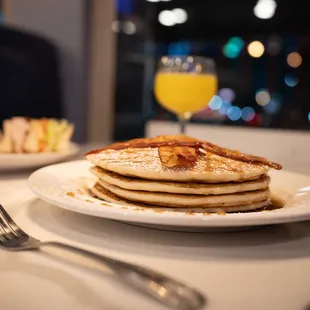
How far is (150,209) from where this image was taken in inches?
23.1

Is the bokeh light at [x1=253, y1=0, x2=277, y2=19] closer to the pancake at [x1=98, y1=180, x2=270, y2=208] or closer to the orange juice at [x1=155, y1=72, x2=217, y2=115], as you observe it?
the orange juice at [x1=155, y1=72, x2=217, y2=115]

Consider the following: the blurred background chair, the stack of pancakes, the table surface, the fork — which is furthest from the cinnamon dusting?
the blurred background chair

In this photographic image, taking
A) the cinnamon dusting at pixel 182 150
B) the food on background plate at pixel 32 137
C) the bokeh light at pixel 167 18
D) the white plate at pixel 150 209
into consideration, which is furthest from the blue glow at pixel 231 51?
the cinnamon dusting at pixel 182 150

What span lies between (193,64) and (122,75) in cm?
195

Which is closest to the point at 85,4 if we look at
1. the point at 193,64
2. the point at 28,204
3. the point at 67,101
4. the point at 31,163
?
the point at 67,101

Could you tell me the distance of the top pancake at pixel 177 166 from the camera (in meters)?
0.59

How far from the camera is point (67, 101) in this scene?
3.04 metres

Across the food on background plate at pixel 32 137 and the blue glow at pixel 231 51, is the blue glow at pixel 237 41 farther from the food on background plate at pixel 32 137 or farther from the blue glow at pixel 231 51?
the food on background plate at pixel 32 137

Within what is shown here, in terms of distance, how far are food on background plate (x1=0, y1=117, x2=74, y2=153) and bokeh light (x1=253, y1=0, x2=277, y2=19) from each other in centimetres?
400

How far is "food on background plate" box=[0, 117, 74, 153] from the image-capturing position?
1132 millimetres

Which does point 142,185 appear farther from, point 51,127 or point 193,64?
point 193,64

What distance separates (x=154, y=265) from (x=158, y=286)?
0.10 m

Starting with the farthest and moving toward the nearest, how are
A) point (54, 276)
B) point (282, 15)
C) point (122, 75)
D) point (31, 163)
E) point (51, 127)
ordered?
point (282, 15) → point (122, 75) → point (51, 127) → point (31, 163) → point (54, 276)

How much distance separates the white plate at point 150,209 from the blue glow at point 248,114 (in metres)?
5.32
